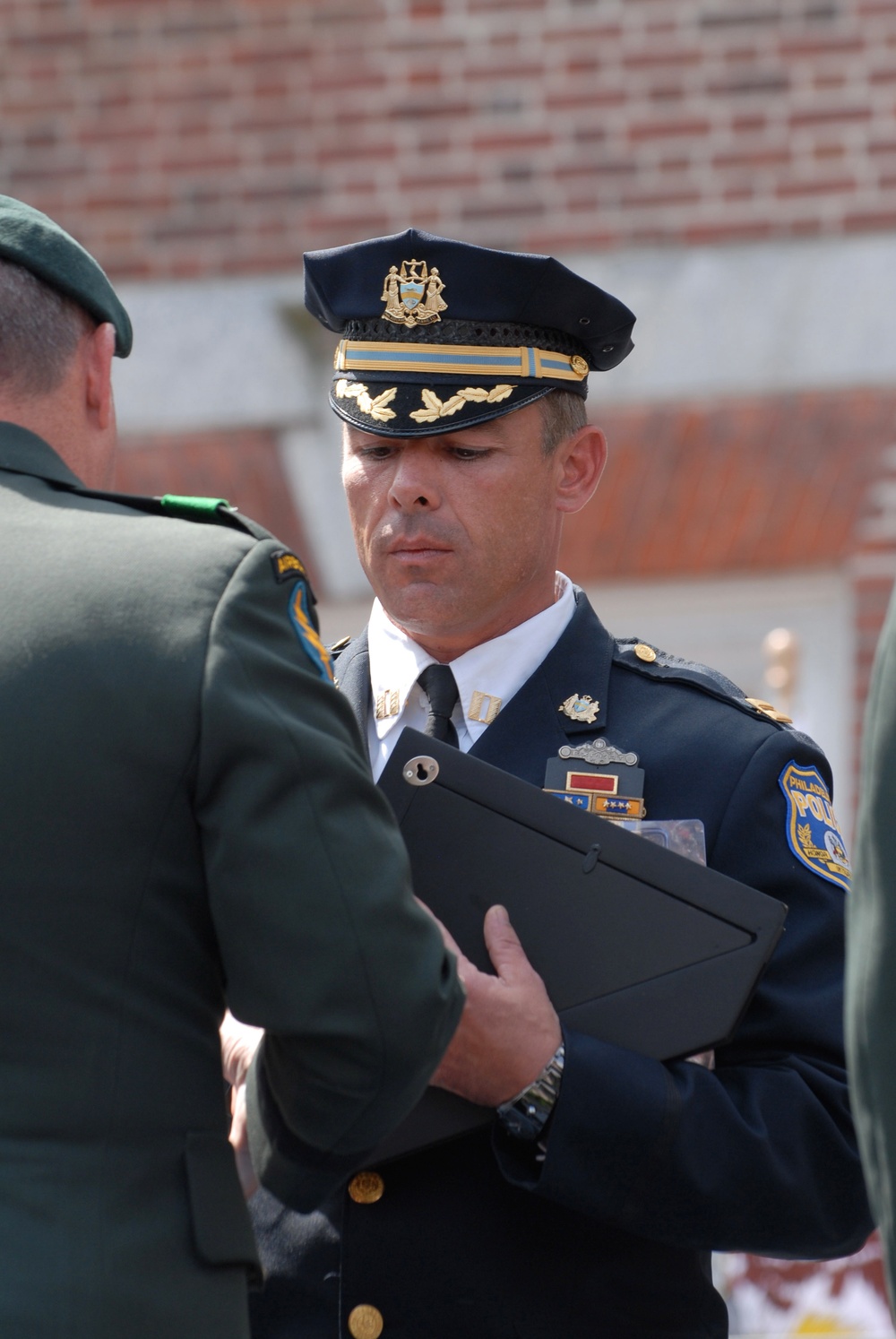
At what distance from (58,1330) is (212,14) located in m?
4.21

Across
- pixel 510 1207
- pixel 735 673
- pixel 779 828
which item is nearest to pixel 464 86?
pixel 735 673

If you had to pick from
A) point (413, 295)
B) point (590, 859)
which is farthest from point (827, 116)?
point (590, 859)

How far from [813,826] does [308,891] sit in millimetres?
847

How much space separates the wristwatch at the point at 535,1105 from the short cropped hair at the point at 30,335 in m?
0.85

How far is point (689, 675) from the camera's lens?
2.45 m

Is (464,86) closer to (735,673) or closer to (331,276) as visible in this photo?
(735,673)

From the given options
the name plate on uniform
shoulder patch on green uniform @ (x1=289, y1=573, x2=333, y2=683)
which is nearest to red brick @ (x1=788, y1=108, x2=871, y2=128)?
the name plate on uniform

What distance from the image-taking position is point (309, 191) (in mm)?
5094

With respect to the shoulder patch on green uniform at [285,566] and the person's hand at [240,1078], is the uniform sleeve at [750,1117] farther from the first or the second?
the shoulder patch on green uniform at [285,566]

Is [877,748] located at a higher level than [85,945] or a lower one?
higher

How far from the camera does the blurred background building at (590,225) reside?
16.0 ft

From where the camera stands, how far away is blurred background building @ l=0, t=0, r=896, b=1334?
487 centimetres

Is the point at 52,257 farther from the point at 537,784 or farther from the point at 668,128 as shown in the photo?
the point at 668,128

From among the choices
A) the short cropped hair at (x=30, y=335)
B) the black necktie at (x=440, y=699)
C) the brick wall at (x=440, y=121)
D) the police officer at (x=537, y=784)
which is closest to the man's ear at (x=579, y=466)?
the police officer at (x=537, y=784)
